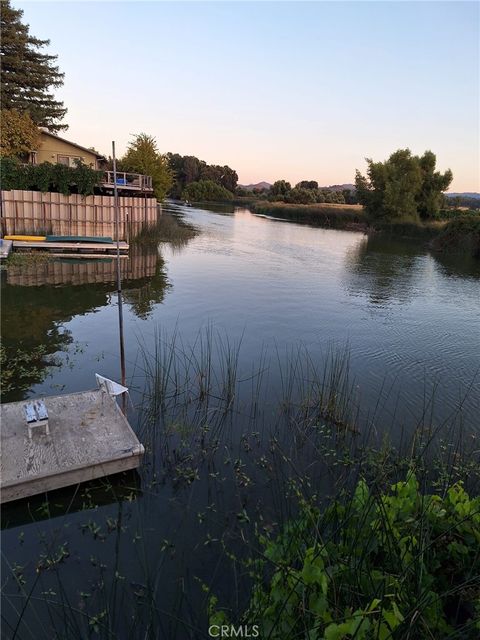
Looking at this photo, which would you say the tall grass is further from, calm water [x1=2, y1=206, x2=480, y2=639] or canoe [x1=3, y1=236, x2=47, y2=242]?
canoe [x1=3, y1=236, x2=47, y2=242]

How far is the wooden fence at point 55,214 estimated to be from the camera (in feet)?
62.2

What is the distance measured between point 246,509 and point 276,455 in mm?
986

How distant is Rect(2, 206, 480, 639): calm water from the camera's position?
135 inches

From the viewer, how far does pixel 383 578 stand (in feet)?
7.31

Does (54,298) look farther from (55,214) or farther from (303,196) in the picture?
(303,196)

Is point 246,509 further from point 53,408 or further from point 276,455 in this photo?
point 53,408

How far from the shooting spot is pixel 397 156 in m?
45.2

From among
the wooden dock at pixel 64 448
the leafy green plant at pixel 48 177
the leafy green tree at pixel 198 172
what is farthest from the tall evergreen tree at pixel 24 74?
the leafy green tree at pixel 198 172

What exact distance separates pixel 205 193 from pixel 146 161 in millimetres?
60341

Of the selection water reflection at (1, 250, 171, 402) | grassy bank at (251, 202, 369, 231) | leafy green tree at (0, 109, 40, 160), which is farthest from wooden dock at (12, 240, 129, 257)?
grassy bank at (251, 202, 369, 231)

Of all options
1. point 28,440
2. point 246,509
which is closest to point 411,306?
point 246,509

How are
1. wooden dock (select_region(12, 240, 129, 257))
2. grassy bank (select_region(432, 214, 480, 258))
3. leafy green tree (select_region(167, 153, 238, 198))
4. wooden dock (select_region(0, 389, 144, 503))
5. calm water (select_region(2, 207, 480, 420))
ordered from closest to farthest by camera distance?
wooden dock (select_region(0, 389, 144, 503)), calm water (select_region(2, 207, 480, 420)), wooden dock (select_region(12, 240, 129, 257)), grassy bank (select_region(432, 214, 480, 258)), leafy green tree (select_region(167, 153, 238, 198))

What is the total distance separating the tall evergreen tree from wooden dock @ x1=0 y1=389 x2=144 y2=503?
37.8m

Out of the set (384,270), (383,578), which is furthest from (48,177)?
(383,578)
